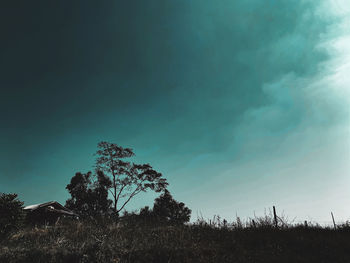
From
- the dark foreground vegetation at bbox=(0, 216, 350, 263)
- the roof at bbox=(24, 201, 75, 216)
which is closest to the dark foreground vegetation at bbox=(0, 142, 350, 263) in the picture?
the dark foreground vegetation at bbox=(0, 216, 350, 263)

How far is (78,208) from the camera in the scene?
134 feet

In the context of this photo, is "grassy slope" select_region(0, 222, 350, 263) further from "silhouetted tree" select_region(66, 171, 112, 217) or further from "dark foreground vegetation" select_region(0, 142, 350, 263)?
"silhouetted tree" select_region(66, 171, 112, 217)

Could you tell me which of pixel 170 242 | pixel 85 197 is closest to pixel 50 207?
pixel 85 197

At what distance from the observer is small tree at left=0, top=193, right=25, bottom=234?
13.2 metres

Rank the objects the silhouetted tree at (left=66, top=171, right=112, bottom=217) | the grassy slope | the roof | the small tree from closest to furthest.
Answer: the grassy slope → the small tree → the roof → the silhouetted tree at (left=66, top=171, right=112, bottom=217)

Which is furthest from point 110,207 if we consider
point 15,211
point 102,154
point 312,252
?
point 312,252

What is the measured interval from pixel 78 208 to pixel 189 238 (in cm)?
3936

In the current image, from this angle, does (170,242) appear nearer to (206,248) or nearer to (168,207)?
(206,248)

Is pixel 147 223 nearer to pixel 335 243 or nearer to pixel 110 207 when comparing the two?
pixel 335 243

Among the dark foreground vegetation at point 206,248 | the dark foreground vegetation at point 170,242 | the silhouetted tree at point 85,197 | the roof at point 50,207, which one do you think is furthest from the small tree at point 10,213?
the silhouetted tree at point 85,197

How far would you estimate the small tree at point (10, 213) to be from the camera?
520 inches

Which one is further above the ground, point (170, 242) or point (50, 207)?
point (50, 207)

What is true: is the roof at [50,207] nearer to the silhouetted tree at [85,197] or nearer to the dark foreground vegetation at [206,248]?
the silhouetted tree at [85,197]

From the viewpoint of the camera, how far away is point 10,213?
13.9m
